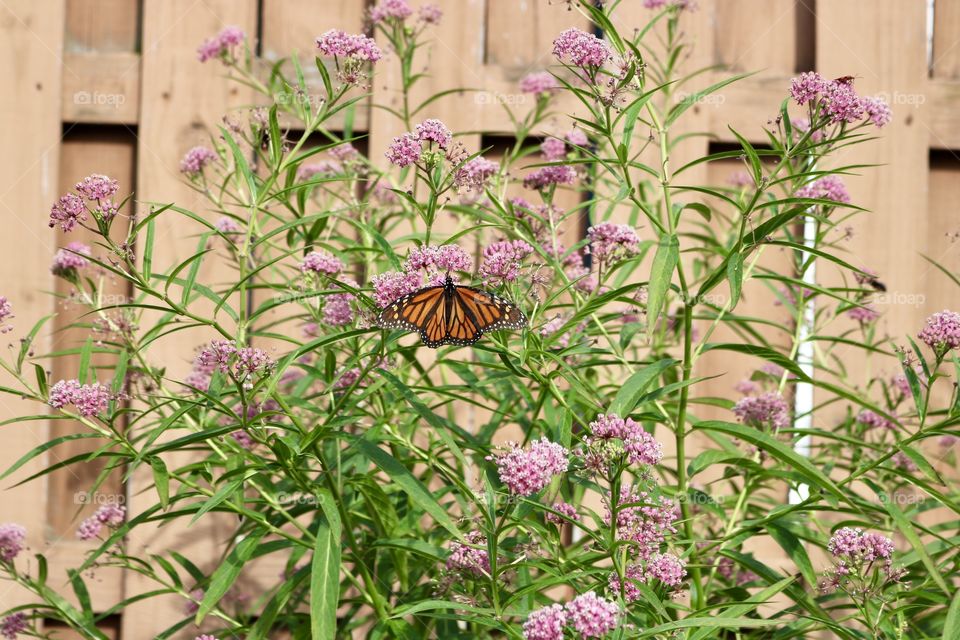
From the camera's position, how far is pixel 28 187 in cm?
421

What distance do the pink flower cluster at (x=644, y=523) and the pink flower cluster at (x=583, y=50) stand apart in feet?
3.01

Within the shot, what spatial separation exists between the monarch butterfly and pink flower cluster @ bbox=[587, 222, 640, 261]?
1.51 ft

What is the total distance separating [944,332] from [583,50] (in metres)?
1.03

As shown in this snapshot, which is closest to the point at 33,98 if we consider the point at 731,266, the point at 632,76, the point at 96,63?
the point at 96,63

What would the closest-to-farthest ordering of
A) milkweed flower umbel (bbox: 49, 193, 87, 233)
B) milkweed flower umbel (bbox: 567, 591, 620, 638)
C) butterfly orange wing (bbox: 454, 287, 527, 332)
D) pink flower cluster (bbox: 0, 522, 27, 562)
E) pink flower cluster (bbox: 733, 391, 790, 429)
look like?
milkweed flower umbel (bbox: 567, 591, 620, 638) → butterfly orange wing (bbox: 454, 287, 527, 332) → milkweed flower umbel (bbox: 49, 193, 87, 233) → pink flower cluster (bbox: 733, 391, 790, 429) → pink flower cluster (bbox: 0, 522, 27, 562)

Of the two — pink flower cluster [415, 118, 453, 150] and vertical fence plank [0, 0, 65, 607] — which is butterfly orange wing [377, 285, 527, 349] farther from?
vertical fence plank [0, 0, 65, 607]

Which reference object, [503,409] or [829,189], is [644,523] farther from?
[829,189]

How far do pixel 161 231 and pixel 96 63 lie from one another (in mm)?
699

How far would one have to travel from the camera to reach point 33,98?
167 inches

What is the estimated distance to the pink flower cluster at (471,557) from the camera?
7.75 ft

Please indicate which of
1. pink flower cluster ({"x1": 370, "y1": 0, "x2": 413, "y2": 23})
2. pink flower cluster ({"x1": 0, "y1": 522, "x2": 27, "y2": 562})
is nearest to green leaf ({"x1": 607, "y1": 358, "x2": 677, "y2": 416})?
pink flower cluster ({"x1": 370, "y1": 0, "x2": 413, "y2": 23})

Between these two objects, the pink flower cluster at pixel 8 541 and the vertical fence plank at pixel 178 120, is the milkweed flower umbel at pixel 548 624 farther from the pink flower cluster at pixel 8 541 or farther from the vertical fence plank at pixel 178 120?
the vertical fence plank at pixel 178 120

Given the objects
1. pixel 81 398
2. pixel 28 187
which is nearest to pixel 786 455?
pixel 81 398

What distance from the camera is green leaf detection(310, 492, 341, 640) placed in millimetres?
2375
